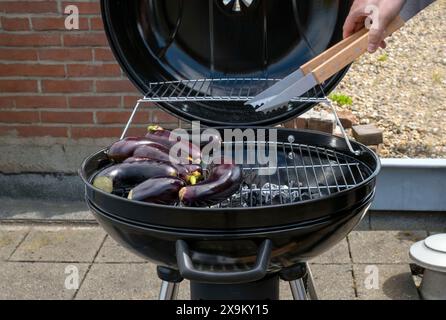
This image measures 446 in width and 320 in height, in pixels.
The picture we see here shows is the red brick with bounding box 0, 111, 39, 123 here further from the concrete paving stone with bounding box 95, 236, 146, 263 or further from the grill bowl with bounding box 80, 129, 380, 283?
the grill bowl with bounding box 80, 129, 380, 283

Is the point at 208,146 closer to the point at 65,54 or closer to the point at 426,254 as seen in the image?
the point at 426,254

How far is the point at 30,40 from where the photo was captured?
3.11 meters

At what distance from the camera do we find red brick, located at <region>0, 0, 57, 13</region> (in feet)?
9.97

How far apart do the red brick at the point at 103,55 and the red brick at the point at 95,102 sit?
0.21 m

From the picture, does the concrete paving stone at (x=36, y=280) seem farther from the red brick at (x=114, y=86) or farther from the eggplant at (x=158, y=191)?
the eggplant at (x=158, y=191)

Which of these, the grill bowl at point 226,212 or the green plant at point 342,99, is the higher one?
the grill bowl at point 226,212

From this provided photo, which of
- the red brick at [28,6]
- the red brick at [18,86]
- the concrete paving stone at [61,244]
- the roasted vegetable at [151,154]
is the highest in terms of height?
the red brick at [28,6]

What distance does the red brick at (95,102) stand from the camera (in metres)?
3.15

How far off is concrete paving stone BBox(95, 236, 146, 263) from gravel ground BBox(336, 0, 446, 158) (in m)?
1.57

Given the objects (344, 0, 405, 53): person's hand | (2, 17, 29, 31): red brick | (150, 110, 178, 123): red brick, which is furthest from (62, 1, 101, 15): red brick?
(344, 0, 405, 53): person's hand

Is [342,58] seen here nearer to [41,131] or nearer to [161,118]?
[161,118]

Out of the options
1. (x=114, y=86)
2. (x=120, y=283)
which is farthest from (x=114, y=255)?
(x=114, y=86)

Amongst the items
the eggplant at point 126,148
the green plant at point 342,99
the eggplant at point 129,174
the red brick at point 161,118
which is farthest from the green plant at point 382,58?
the eggplant at point 129,174

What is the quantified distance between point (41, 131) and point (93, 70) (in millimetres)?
482
